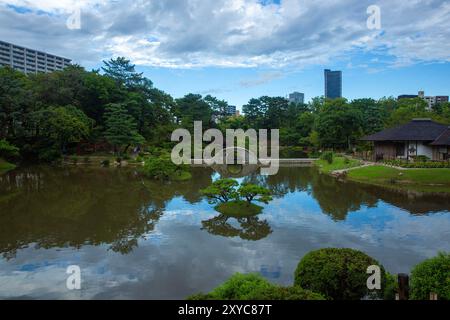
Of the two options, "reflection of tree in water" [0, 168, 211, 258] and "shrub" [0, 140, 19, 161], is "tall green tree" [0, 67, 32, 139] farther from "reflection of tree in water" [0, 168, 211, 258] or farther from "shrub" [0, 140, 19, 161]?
"reflection of tree in water" [0, 168, 211, 258]

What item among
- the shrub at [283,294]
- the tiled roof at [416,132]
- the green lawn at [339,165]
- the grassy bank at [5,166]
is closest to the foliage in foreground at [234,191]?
the shrub at [283,294]

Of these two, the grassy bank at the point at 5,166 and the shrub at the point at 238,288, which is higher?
the grassy bank at the point at 5,166

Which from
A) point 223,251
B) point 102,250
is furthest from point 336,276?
point 102,250

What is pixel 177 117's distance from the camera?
5100 cm

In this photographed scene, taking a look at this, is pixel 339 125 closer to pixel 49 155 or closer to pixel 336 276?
pixel 49 155

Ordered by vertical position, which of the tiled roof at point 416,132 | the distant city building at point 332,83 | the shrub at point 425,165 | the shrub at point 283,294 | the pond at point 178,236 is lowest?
the pond at point 178,236

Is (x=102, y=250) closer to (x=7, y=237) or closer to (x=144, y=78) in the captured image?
(x=7, y=237)

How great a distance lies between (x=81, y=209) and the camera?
15.9 m

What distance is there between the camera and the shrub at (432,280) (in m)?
6.14

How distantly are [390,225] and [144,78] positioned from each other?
38459 mm

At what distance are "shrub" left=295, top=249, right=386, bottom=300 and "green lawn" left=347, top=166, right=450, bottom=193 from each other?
15.8 metres

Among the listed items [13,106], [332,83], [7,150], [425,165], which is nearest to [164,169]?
[7,150]

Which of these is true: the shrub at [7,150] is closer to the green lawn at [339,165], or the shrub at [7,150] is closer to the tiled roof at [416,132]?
the green lawn at [339,165]

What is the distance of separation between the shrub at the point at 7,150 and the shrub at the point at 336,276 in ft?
93.8
